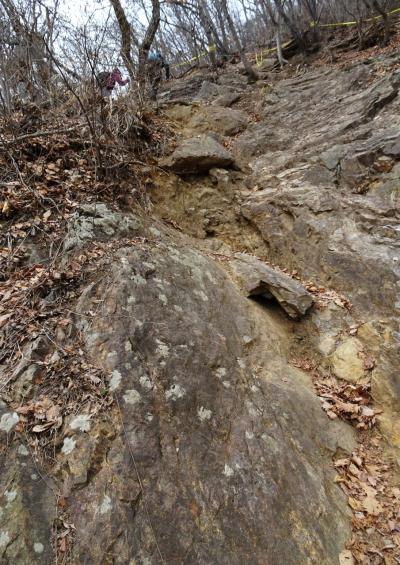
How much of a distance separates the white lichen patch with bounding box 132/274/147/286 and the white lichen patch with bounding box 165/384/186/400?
1.20 meters

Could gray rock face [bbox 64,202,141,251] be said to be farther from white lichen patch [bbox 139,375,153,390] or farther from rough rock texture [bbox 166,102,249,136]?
rough rock texture [bbox 166,102,249,136]

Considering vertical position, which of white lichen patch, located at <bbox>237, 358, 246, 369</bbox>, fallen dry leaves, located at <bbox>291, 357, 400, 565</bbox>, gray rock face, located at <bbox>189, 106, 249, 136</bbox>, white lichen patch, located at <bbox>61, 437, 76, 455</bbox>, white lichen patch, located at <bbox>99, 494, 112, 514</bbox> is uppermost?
gray rock face, located at <bbox>189, 106, 249, 136</bbox>

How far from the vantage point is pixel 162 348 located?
329 centimetres

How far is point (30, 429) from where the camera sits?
8.47ft

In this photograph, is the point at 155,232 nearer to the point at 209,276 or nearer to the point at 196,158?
the point at 209,276

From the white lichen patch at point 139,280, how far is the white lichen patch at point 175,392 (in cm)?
120

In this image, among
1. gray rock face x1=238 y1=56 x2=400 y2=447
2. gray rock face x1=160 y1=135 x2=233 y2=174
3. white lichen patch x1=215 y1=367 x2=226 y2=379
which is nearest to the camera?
white lichen patch x1=215 y1=367 x2=226 y2=379

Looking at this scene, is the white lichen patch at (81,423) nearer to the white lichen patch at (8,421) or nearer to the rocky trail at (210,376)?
the rocky trail at (210,376)

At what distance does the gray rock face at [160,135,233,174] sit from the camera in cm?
664

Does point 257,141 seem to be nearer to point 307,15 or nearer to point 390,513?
point 390,513

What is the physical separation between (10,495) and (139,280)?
84.9 inches

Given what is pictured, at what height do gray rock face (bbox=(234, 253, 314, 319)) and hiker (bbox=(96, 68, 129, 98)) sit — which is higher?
hiker (bbox=(96, 68, 129, 98))

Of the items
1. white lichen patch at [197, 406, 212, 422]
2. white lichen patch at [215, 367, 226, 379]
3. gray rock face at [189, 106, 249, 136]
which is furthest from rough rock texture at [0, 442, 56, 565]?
gray rock face at [189, 106, 249, 136]

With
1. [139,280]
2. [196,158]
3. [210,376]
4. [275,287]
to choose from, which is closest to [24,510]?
[210,376]
